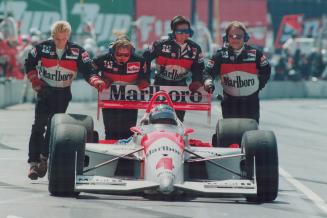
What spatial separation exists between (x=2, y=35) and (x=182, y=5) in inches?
813

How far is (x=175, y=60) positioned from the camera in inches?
588

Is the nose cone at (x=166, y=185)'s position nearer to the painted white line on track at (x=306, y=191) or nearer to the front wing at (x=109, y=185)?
the front wing at (x=109, y=185)

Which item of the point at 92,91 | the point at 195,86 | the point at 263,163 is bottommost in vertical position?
the point at 92,91

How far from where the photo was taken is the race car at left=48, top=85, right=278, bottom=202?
11602mm

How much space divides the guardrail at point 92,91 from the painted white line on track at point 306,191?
1616 cm

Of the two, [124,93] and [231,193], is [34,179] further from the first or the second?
[231,193]

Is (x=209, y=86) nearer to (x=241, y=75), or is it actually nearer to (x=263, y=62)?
(x=241, y=75)

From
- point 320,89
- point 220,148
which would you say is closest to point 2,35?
point 320,89

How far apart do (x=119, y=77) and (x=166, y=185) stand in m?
3.59

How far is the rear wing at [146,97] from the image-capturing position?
14.1 metres

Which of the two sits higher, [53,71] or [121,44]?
[121,44]

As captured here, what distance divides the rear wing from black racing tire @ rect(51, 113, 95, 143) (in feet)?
1.97

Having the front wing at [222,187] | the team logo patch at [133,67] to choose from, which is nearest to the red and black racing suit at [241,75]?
the team logo patch at [133,67]

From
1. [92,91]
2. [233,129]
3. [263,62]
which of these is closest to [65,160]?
[233,129]
